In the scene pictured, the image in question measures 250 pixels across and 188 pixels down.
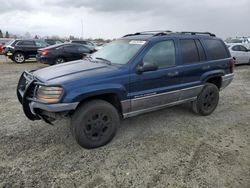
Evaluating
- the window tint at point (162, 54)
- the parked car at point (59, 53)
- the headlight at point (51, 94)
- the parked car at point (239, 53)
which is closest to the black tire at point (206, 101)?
the window tint at point (162, 54)

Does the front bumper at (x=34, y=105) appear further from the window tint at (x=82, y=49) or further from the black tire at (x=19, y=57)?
the black tire at (x=19, y=57)

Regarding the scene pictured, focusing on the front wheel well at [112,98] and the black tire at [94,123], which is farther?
the front wheel well at [112,98]

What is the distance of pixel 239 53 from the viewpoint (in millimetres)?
13367

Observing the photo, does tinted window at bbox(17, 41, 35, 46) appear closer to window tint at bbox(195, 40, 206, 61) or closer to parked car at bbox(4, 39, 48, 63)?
parked car at bbox(4, 39, 48, 63)

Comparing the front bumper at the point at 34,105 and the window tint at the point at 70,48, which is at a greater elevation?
the window tint at the point at 70,48

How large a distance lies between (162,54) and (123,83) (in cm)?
105

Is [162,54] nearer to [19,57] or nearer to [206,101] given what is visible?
[206,101]

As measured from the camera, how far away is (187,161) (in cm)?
320

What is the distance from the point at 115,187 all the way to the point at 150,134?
62.2 inches

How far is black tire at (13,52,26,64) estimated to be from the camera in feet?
47.3

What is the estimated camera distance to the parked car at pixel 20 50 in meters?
14.3

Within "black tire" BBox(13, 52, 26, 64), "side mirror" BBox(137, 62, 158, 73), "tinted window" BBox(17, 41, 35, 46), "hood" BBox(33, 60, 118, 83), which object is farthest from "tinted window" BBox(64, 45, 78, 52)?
"side mirror" BBox(137, 62, 158, 73)

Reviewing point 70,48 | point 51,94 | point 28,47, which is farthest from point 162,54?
point 28,47

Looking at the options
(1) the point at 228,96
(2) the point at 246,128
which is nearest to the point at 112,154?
(2) the point at 246,128
